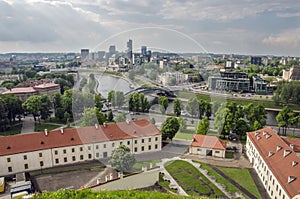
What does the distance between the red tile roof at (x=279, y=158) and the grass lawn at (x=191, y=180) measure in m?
2.78

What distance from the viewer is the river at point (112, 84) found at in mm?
6845

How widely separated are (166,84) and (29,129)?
19660 millimetres

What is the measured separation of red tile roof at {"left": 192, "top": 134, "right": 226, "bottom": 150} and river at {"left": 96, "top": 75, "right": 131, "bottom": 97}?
744 centimetres

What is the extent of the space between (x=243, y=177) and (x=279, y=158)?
2.19 m

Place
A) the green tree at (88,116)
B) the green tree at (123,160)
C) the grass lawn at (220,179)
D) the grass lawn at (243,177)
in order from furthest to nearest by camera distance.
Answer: the grass lawn at (243,177)
the grass lawn at (220,179)
the green tree at (123,160)
the green tree at (88,116)

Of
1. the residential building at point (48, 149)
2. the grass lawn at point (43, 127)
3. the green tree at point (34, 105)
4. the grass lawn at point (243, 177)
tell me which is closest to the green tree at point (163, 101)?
the residential building at point (48, 149)

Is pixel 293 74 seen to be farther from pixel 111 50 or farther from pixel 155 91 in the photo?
pixel 111 50

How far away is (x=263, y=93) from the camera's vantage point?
42781 mm

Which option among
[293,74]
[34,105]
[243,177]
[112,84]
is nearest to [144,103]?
[112,84]

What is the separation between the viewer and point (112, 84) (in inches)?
301

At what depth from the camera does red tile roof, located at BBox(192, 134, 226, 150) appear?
14.1 meters

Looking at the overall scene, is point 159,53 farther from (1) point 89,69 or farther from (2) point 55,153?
(2) point 55,153

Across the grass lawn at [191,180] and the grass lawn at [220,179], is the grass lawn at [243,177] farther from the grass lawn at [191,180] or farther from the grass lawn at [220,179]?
the grass lawn at [191,180]

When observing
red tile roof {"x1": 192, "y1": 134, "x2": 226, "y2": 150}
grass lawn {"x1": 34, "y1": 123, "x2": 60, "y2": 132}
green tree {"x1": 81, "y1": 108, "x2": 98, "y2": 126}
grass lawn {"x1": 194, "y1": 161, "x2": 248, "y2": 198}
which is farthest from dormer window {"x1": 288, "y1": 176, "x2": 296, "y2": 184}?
grass lawn {"x1": 34, "y1": 123, "x2": 60, "y2": 132}
